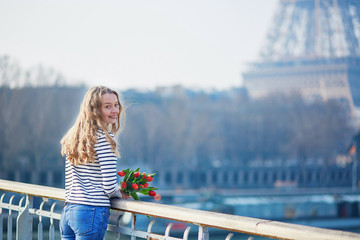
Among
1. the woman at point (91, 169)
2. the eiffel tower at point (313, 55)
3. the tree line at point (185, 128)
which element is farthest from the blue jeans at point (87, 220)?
the eiffel tower at point (313, 55)

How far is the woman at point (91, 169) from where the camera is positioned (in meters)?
2.77

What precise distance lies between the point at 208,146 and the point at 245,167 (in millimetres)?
3346

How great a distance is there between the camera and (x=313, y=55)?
58031 mm

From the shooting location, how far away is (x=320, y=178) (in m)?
42.7

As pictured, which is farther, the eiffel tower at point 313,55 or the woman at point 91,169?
the eiffel tower at point 313,55

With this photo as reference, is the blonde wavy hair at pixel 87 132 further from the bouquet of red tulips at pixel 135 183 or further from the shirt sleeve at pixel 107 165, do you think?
the bouquet of red tulips at pixel 135 183

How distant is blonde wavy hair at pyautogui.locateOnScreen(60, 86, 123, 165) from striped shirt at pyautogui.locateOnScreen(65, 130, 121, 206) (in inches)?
1.1

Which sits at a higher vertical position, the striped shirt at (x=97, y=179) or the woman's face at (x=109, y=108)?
the woman's face at (x=109, y=108)

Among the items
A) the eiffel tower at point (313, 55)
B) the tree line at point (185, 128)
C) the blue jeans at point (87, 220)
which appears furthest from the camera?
the eiffel tower at point (313, 55)

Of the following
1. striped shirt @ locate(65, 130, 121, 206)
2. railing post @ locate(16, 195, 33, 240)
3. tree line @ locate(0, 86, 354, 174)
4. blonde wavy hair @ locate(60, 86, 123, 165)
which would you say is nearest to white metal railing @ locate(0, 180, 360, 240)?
railing post @ locate(16, 195, 33, 240)

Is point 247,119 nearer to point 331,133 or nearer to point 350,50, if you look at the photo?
point 331,133

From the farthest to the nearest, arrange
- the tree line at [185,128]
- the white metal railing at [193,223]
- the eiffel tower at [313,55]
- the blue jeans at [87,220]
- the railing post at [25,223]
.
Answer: the eiffel tower at [313,55]
the tree line at [185,128]
the railing post at [25,223]
the blue jeans at [87,220]
the white metal railing at [193,223]

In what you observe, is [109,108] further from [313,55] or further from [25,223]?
[313,55]

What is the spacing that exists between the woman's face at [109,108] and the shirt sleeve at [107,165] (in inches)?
8.3
